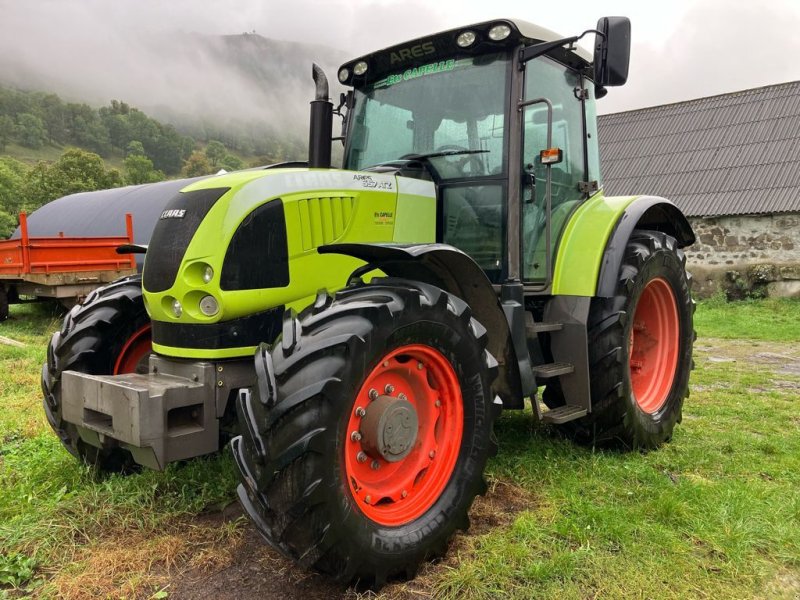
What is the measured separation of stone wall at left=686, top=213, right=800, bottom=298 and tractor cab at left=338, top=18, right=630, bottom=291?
11.8 metres

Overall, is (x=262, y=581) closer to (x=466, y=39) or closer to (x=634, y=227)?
(x=466, y=39)

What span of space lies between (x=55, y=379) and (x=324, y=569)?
1780mm

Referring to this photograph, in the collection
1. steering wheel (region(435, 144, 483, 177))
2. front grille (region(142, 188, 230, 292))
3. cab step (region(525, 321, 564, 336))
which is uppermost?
steering wheel (region(435, 144, 483, 177))

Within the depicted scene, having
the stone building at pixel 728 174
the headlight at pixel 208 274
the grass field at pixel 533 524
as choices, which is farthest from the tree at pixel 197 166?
the headlight at pixel 208 274

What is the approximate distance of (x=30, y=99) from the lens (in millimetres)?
112062

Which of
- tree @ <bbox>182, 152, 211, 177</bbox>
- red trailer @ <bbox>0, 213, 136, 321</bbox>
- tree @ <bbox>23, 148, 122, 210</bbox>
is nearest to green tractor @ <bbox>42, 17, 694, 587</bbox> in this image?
red trailer @ <bbox>0, 213, 136, 321</bbox>

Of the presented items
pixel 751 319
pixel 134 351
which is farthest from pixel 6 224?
pixel 134 351

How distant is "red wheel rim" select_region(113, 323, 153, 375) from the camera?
3373 millimetres

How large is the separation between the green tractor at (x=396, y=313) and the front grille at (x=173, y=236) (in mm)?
14

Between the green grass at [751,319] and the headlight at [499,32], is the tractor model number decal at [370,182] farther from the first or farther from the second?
the green grass at [751,319]

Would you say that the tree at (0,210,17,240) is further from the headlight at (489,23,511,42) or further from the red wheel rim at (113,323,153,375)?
the headlight at (489,23,511,42)

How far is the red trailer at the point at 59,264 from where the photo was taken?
33.5 feet

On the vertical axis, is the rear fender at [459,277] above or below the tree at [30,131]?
below

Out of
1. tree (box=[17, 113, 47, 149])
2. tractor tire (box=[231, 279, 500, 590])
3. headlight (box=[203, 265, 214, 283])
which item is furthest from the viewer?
tree (box=[17, 113, 47, 149])
